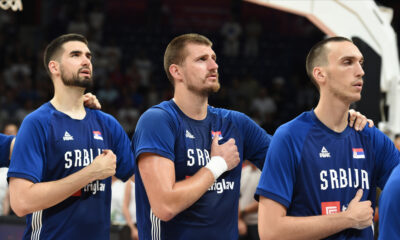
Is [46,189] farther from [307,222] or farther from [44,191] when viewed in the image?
[307,222]

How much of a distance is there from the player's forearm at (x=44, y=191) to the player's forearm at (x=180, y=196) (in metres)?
0.64

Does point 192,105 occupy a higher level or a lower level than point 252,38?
lower

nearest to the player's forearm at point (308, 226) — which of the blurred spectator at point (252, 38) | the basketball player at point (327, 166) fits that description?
the basketball player at point (327, 166)

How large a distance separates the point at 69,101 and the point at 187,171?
1225 mm

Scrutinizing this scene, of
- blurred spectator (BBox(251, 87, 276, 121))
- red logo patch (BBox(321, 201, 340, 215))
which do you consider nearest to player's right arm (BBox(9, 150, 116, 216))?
red logo patch (BBox(321, 201, 340, 215))

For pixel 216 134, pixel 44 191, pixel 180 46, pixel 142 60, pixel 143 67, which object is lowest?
pixel 44 191

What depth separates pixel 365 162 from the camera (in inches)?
149

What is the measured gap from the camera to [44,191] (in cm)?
404

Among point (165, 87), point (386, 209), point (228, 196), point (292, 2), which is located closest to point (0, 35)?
point (165, 87)

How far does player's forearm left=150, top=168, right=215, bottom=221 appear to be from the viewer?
12.1 feet

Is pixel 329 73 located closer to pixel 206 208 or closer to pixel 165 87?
pixel 206 208

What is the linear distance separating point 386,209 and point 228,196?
1388 millimetres

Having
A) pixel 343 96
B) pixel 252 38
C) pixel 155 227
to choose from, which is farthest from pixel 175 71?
pixel 252 38

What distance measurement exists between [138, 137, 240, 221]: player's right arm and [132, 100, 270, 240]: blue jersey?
8 centimetres
